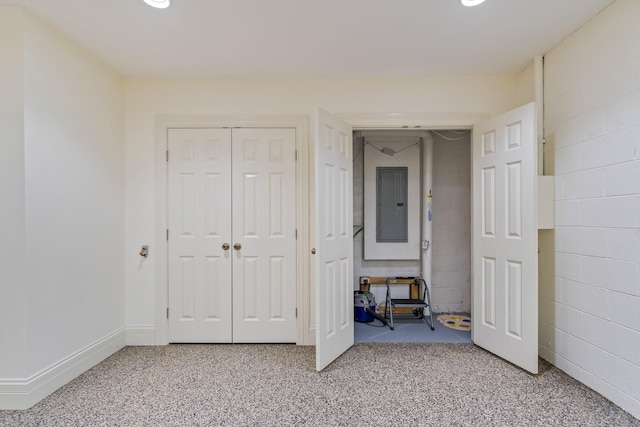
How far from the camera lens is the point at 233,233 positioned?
117 inches

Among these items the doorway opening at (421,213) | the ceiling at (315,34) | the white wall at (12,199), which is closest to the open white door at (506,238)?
the ceiling at (315,34)

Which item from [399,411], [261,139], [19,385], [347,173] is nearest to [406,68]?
[347,173]

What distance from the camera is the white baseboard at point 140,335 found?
2957mm

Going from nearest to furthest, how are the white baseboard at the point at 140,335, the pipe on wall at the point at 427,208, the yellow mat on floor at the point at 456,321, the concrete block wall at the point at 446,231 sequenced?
the white baseboard at the point at 140,335
the yellow mat on floor at the point at 456,321
the pipe on wall at the point at 427,208
the concrete block wall at the point at 446,231

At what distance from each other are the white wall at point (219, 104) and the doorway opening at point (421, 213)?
921 mm

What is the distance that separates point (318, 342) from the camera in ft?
7.93

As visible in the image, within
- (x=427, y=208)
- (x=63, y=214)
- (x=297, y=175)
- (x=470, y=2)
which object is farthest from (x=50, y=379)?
(x=427, y=208)

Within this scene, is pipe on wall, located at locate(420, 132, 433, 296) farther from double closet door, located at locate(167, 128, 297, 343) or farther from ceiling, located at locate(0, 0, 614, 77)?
double closet door, located at locate(167, 128, 297, 343)

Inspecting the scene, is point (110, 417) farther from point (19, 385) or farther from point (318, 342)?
point (318, 342)

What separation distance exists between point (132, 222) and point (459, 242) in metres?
3.70

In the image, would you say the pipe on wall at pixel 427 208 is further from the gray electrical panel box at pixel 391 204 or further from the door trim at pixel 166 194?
the door trim at pixel 166 194

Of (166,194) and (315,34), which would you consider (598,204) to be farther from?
(166,194)

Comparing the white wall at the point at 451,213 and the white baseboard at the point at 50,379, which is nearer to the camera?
the white baseboard at the point at 50,379

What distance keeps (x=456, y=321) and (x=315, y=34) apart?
3254 millimetres
